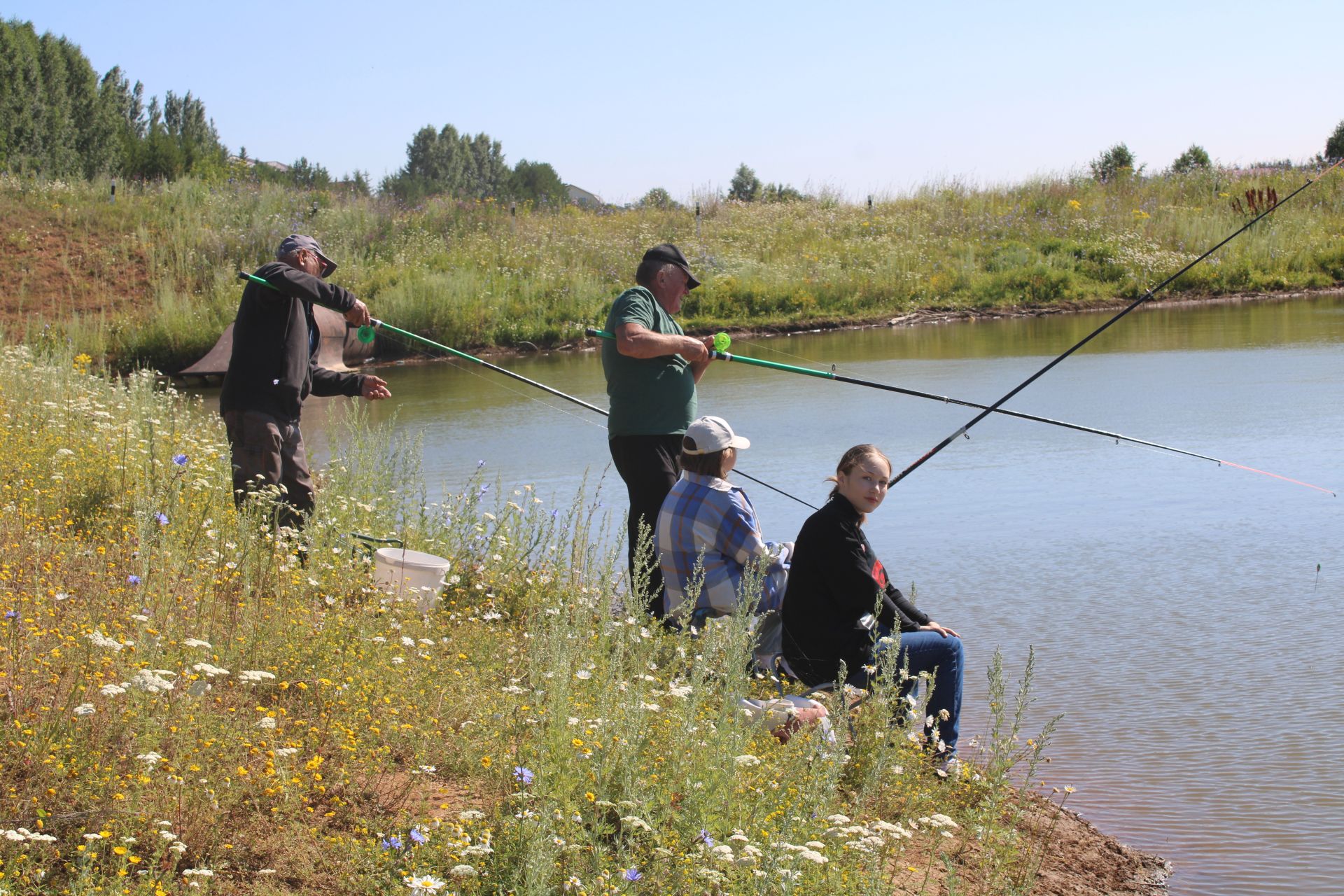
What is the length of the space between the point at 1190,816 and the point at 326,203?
25322 millimetres

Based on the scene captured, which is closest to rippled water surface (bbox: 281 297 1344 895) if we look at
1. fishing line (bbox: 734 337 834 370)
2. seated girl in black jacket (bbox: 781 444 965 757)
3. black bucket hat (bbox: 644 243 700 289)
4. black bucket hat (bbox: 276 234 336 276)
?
fishing line (bbox: 734 337 834 370)

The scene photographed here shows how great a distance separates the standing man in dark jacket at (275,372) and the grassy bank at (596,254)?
13.0 meters

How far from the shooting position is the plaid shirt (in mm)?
4961

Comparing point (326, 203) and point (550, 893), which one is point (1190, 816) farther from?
point (326, 203)

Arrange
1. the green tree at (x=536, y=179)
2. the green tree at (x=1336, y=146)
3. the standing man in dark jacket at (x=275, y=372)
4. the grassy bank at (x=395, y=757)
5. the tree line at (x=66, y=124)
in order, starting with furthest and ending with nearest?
the green tree at (x=536, y=179)
the tree line at (x=66, y=124)
the green tree at (x=1336, y=146)
the standing man in dark jacket at (x=275, y=372)
the grassy bank at (x=395, y=757)

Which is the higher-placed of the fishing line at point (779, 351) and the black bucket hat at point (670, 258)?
the black bucket hat at point (670, 258)

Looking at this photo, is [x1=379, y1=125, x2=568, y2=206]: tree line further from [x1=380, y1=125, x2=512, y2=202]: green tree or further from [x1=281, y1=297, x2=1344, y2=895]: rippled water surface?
[x1=281, y1=297, x2=1344, y2=895]: rippled water surface

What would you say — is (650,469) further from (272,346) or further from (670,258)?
(272,346)

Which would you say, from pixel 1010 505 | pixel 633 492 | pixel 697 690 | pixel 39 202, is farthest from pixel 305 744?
pixel 39 202

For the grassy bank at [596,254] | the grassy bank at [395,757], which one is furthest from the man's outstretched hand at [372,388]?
the grassy bank at [596,254]

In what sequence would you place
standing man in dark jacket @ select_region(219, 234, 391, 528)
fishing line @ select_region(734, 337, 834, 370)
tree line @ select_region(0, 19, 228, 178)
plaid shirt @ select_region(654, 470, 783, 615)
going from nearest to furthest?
plaid shirt @ select_region(654, 470, 783, 615), standing man in dark jacket @ select_region(219, 234, 391, 528), fishing line @ select_region(734, 337, 834, 370), tree line @ select_region(0, 19, 228, 178)

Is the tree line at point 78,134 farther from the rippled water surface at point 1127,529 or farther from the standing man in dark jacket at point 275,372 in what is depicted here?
the standing man in dark jacket at point 275,372

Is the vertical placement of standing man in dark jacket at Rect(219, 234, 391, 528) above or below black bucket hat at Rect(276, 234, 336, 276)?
below

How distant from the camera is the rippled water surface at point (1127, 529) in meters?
4.39
